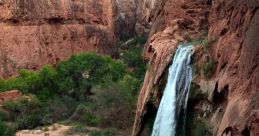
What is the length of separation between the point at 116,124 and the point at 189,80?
11.0 meters

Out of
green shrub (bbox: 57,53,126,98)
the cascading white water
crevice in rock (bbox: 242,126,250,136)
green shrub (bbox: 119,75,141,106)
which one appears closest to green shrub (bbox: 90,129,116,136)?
green shrub (bbox: 119,75,141,106)

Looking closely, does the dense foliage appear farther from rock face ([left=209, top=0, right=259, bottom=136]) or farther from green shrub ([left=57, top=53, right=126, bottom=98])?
rock face ([left=209, top=0, right=259, bottom=136])

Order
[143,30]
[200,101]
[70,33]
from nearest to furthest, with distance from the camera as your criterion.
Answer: [200,101] → [70,33] → [143,30]

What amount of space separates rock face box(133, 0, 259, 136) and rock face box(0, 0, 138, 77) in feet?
57.9

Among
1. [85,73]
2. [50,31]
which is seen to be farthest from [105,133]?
[50,31]

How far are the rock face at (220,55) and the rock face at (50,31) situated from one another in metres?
17.7

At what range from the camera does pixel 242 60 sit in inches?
599

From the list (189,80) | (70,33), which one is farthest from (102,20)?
(189,80)

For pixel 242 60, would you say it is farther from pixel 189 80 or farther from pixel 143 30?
pixel 143 30

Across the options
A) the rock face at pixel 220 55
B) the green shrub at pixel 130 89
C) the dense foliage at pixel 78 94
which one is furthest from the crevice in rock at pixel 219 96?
the green shrub at pixel 130 89

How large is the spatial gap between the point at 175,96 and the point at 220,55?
9.66ft

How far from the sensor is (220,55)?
18594mm

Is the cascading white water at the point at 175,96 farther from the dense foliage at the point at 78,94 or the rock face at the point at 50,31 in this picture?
the rock face at the point at 50,31

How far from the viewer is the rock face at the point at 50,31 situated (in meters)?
43.6
